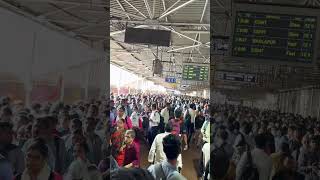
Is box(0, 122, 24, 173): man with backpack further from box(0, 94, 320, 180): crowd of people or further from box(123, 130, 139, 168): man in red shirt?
box(123, 130, 139, 168): man in red shirt

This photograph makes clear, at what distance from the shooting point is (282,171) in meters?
6.10

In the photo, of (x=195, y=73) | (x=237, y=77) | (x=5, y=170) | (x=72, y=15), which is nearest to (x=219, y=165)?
(x=5, y=170)

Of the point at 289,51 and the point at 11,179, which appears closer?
the point at 11,179

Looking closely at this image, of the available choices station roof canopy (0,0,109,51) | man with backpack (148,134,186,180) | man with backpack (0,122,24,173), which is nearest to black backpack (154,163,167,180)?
man with backpack (148,134,186,180)

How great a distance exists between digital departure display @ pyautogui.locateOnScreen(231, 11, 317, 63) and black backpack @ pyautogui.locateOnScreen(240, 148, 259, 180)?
2.81 meters

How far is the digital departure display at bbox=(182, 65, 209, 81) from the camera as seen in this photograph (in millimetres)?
21500

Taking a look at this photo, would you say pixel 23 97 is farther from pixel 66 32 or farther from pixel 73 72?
pixel 73 72

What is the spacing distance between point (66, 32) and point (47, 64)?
0.92 metres

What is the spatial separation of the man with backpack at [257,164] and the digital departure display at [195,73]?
50.2 ft

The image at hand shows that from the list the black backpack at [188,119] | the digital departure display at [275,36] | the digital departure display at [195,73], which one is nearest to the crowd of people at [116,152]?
the digital departure display at [275,36]

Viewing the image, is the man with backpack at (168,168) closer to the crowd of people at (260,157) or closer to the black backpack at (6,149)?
the crowd of people at (260,157)

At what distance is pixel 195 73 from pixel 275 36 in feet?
43.9

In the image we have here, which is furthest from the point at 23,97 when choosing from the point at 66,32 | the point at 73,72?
the point at 73,72

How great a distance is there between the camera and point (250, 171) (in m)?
5.91
